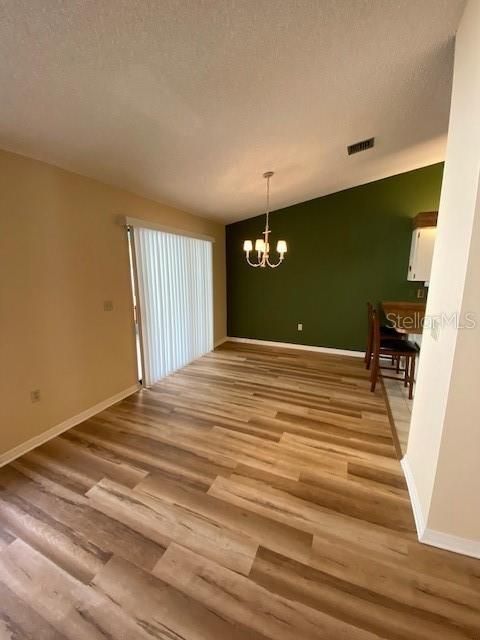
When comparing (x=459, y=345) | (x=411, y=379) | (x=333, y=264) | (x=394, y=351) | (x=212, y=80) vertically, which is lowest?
(x=411, y=379)

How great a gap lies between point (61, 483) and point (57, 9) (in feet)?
8.62

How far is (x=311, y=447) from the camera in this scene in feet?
7.49

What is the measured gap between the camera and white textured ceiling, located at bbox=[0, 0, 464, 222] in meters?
1.23

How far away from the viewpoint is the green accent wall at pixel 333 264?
4.20m

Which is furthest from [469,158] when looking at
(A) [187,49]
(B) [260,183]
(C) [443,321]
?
(B) [260,183]

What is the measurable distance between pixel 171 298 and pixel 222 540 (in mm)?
2960

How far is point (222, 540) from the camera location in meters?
1.49

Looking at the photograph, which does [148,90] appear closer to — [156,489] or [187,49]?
[187,49]

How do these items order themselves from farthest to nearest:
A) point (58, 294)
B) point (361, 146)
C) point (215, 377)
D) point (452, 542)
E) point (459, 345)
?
point (215, 377) → point (361, 146) → point (58, 294) → point (452, 542) → point (459, 345)

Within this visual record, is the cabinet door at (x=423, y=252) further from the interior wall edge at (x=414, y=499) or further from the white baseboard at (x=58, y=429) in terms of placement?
the white baseboard at (x=58, y=429)

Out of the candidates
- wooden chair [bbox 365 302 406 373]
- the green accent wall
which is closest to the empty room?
wooden chair [bbox 365 302 406 373]

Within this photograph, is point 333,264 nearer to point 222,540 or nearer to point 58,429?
point 222,540

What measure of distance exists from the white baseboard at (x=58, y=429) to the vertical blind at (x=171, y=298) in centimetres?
46

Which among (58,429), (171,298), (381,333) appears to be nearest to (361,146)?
(381,333)
